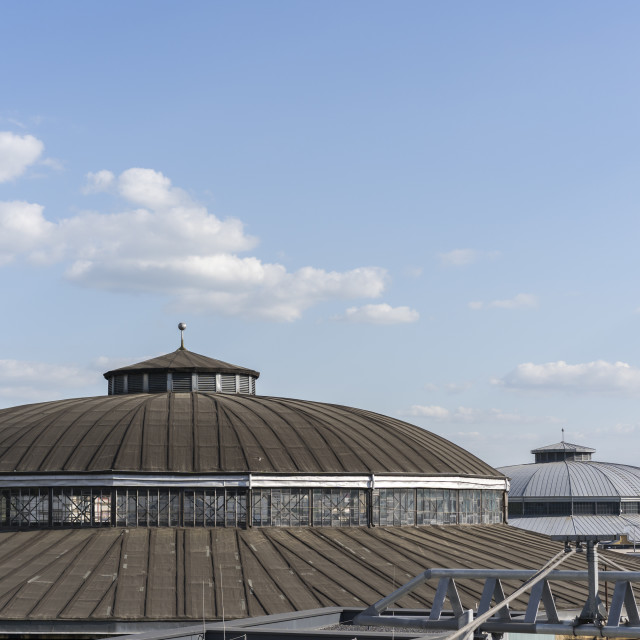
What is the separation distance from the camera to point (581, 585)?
53219mm

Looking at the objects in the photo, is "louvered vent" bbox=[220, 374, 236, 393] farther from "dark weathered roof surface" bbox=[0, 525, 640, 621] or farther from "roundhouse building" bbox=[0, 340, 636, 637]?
"dark weathered roof surface" bbox=[0, 525, 640, 621]

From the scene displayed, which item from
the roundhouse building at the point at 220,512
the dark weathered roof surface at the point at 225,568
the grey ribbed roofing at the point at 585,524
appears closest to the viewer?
the dark weathered roof surface at the point at 225,568

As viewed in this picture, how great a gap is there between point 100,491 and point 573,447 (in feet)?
357

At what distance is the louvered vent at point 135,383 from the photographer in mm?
72688

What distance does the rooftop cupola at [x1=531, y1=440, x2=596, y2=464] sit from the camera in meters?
154

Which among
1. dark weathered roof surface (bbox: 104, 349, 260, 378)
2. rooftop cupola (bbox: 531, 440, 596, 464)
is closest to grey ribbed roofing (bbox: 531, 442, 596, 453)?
rooftop cupola (bbox: 531, 440, 596, 464)

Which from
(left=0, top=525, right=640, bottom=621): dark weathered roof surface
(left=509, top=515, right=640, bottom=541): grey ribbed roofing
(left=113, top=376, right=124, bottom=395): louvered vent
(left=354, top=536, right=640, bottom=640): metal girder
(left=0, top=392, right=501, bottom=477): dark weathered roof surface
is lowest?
(left=509, top=515, right=640, bottom=541): grey ribbed roofing

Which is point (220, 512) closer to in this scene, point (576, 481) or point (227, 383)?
point (227, 383)

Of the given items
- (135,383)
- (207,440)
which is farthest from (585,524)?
(207,440)

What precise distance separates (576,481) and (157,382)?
8040 cm

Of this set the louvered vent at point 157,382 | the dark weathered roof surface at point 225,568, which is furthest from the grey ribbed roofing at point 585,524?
the dark weathered roof surface at point 225,568

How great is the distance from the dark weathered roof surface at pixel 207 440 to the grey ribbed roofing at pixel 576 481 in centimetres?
7146

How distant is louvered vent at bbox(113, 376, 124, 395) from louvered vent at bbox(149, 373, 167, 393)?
2266 mm

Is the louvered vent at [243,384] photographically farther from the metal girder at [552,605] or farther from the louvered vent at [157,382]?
the metal girder at [552,605]
